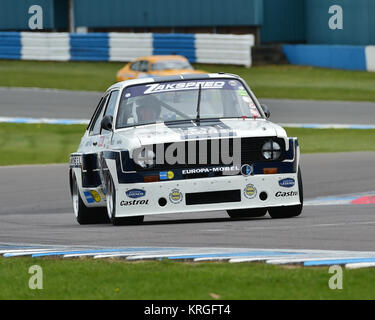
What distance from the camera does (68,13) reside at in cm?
4822

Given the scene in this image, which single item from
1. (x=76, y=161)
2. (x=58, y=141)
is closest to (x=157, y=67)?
(x=58, y=141)

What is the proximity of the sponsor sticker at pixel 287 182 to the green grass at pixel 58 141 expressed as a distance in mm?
10450

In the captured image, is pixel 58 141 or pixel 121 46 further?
pixel 121 46

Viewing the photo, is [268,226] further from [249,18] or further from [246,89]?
[249,18]

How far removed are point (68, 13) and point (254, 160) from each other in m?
38.9

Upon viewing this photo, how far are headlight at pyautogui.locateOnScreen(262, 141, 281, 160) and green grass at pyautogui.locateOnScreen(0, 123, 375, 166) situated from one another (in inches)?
412

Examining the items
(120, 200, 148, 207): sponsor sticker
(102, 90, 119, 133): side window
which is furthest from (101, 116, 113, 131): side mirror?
(120, 200, 148, 207): sponsor sticker

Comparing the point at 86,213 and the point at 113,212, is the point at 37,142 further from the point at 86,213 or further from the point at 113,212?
the point at 113,212

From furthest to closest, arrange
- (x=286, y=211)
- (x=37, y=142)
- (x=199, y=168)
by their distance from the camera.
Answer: (x=37, y=142) → (x=286, y=211) → (x=199, y=168)

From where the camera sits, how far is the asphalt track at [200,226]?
8.75 metres

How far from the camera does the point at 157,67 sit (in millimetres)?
31797

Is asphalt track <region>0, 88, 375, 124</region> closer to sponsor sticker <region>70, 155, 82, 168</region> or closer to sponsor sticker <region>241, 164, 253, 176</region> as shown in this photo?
sponsor sticker <region>70, 155, 82, 168</region>

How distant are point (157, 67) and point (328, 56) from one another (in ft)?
31.1
